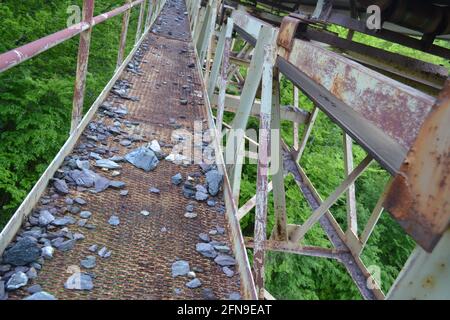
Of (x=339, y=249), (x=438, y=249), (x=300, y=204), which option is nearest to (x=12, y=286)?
(x=438, y=249)

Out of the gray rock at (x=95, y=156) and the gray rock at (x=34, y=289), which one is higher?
the gray rock at (x=95, y=156)

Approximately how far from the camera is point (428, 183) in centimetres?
99

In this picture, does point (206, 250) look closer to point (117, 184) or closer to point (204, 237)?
point (204, 237)

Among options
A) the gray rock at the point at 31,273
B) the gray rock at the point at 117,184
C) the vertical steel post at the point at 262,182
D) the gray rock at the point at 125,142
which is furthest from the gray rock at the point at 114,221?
the gray rock at the point at 125,142

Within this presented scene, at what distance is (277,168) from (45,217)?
1742 mm

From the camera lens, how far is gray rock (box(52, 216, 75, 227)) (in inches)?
95.4

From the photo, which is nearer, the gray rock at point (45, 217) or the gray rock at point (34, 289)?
the gray rock at point (34, 289)

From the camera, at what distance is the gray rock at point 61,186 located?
8.90 ft

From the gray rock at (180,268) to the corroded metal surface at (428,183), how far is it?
1.51 m

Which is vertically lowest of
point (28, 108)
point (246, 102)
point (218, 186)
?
point (28, 108)

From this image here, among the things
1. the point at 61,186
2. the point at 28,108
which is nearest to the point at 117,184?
the point at 61,186

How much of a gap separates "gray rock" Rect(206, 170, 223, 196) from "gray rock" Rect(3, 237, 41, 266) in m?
1.45

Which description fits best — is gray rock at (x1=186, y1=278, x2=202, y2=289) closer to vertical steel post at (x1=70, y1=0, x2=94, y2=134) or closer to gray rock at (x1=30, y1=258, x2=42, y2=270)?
gray rock at (x1=30, y1=258, x2=42, y2=270)

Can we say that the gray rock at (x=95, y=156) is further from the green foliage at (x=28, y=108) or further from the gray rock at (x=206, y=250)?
the green foliage at (x=28, y=108)
